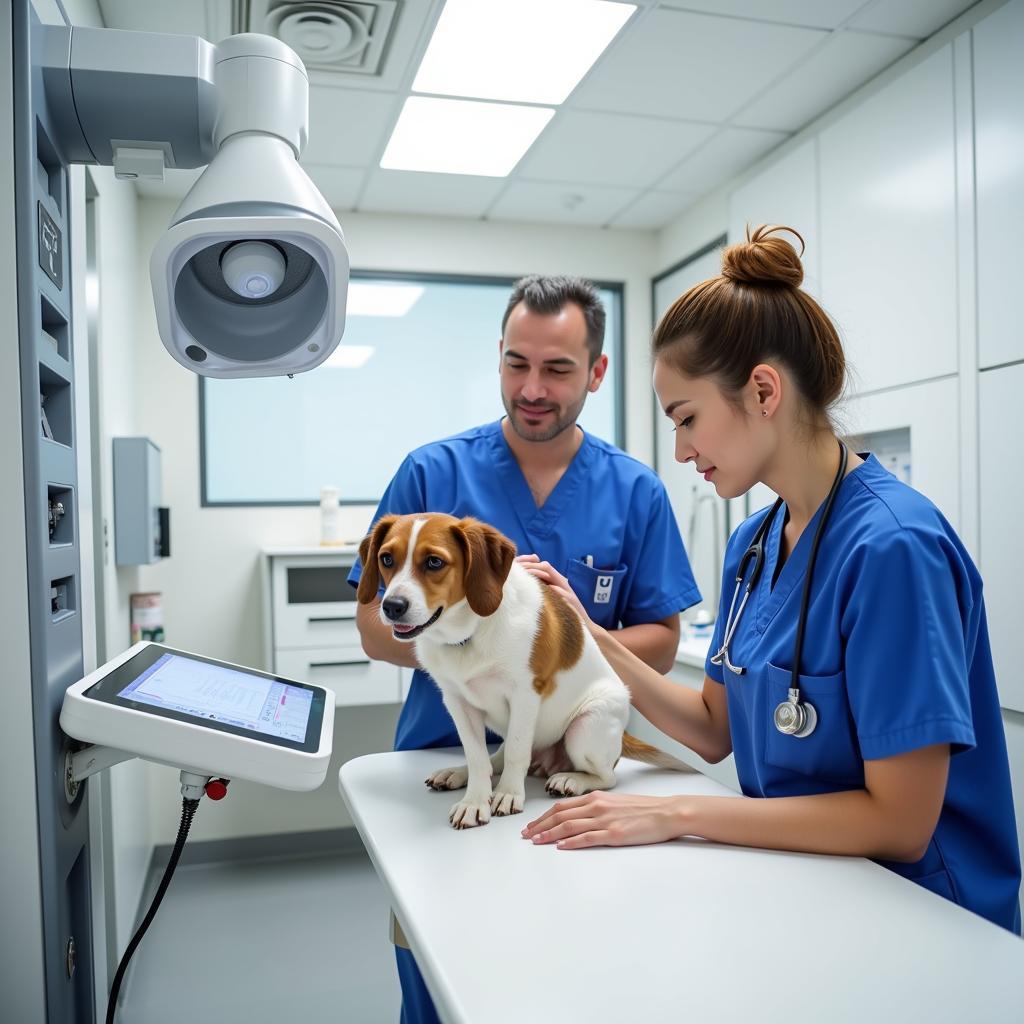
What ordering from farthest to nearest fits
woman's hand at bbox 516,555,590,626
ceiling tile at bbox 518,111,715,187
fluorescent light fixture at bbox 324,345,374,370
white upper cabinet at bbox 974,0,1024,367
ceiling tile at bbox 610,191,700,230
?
fluorescent light fixture at bbox 324,345,374,370
ceiling tile at bbox 610,191,700,230
ceiling tile at bbox 518,111,715,187
white upper cabinet at bbox 974,0,1024,367
woman's hand at bbox 516,555,590,626

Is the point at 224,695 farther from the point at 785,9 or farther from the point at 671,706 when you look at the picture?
the point at 785,9

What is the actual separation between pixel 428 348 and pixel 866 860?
132 inches

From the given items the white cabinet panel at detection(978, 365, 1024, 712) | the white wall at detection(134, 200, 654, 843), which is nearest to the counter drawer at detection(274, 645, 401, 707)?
the white wall at detection(134, 200, 654, 843)

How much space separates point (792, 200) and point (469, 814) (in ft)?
8.46

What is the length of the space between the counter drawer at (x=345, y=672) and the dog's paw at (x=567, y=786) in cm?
220

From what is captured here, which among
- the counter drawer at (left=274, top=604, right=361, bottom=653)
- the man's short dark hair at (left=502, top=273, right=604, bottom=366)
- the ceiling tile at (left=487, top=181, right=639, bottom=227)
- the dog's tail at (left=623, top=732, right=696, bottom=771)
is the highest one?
the ceiling tile at (left=487, top=181, right=639, bottom=227)

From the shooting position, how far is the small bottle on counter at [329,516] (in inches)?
143

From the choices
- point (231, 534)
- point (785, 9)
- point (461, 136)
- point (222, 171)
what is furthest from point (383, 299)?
point (222, 171)

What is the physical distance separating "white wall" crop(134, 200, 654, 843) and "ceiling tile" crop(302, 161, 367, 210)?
0.17 metres

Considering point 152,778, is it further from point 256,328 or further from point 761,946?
point 761,946

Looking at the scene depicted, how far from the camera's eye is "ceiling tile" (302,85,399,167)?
2752mm

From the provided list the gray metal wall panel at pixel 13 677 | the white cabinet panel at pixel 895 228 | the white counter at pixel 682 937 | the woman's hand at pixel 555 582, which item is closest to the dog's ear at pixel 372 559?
the woman's hand at pixel 555 582

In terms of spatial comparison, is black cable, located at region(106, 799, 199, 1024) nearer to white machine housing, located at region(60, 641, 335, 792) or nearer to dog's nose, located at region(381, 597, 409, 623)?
white machine housing, located at region(60, 641, 335, 792)

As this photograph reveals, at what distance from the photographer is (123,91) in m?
0.98
